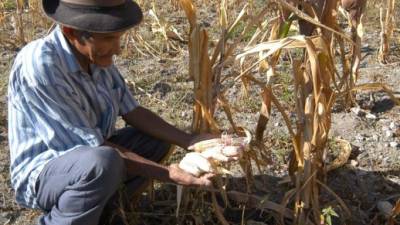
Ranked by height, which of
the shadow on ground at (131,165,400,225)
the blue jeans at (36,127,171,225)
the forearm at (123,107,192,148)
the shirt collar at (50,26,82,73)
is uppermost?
the shirt collar at (50,26,82,73)

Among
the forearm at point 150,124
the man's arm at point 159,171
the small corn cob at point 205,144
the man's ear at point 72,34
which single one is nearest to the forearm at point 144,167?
the man's arm at point 159,171

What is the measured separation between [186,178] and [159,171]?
0.31ft

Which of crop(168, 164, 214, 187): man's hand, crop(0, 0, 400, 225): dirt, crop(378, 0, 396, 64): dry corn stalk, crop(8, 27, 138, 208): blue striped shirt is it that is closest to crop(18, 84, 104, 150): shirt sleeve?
crop(8, 27, 138, 208): blue striped shirt

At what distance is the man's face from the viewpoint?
5.91 feet

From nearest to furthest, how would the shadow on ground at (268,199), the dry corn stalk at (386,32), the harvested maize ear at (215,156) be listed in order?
the harvested maize ear at (215,156) → the shadow on ground at (268,199) → the dry corn stalk at (386,32)

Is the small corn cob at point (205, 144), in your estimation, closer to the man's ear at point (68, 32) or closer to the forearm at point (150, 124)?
the forearm at point (150, 124)

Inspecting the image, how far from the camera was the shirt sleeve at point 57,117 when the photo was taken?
1.83m

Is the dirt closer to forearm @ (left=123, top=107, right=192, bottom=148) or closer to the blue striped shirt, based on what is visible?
forearm @ (left=123, top=107, right=192, bottom=148)

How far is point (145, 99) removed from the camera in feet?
10.3

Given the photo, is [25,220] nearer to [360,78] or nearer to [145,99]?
[145,99]

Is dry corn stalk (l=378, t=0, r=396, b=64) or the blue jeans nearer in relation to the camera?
the blue jeans

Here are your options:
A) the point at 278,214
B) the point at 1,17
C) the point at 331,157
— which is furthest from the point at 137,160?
the point at 1,17

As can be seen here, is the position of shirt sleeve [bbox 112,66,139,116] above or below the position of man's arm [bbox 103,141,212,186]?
above

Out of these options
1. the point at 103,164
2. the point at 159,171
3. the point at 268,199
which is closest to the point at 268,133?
the point at 268,199
